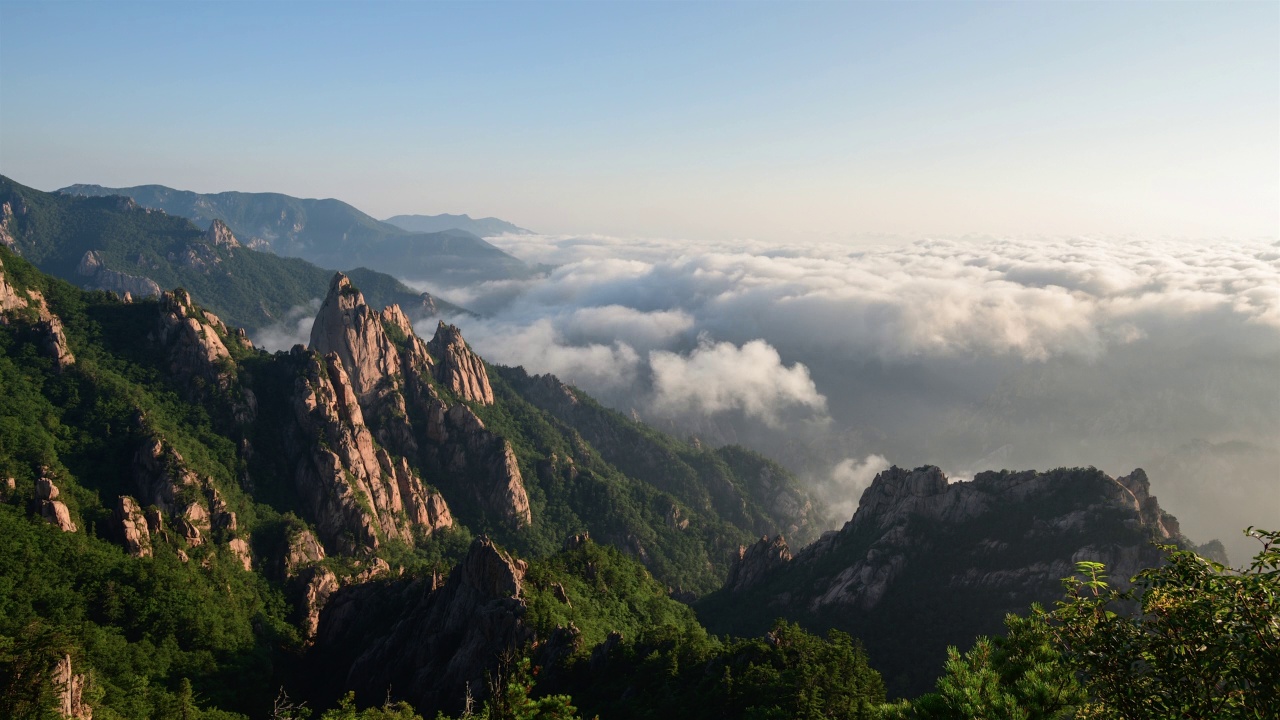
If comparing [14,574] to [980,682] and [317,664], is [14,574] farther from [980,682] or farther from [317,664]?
[980,682]

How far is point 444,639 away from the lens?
309ft

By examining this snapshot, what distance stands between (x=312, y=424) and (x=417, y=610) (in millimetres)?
65510

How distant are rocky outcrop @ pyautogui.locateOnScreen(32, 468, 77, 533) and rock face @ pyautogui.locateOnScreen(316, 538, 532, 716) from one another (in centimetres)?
4012

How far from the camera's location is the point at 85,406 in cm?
12088

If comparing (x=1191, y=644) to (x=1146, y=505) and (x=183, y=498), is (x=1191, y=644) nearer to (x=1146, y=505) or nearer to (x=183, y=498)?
(x=1146, y=505)

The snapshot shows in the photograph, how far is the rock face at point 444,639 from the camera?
88.2 m

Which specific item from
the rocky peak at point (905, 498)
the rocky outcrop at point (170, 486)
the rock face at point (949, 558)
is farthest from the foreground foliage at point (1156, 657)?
the rocky outcrop at point (170, 486)

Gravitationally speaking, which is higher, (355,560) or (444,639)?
(444,639)

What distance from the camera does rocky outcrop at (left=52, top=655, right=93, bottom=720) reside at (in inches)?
2168

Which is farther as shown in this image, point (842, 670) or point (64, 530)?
point (64, 530)

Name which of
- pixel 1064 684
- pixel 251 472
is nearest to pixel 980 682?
pixel 1064 684

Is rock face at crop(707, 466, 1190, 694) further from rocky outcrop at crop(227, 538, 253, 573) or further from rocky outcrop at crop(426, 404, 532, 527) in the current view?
rocky outcrop at crop(227, 538, 253, 573)

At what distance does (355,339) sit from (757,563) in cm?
12116

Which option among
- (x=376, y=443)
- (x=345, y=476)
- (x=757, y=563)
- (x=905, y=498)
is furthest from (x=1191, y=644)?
(x=376, y=443)
